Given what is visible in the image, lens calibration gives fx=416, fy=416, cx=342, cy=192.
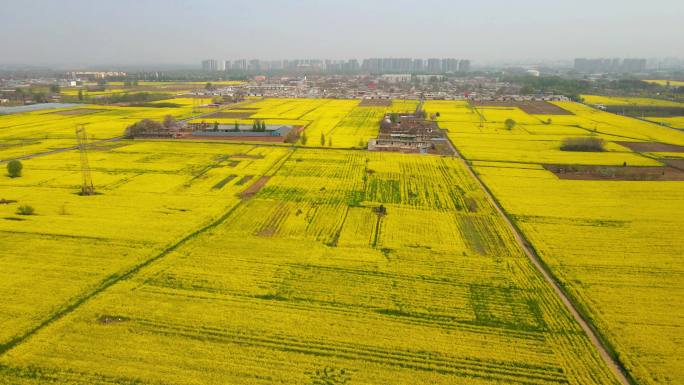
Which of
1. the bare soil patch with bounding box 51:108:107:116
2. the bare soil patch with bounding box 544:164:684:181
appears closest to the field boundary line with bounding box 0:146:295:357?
the bare soil patch with bounding box 544:164:684:181

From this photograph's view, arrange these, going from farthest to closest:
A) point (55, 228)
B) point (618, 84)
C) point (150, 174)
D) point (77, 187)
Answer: point (618, 84) < point (150, 174) < point (77, 187) < point (55, 228)

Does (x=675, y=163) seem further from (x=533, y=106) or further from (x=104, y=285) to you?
(x=533, y=106)

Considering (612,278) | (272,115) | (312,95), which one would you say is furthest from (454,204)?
(312,95)

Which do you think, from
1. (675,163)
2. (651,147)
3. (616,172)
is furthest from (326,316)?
(651,147)

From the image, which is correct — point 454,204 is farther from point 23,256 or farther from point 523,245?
point 23,256

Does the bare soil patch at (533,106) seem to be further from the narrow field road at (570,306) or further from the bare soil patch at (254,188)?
the bare soil patch at (254,188)

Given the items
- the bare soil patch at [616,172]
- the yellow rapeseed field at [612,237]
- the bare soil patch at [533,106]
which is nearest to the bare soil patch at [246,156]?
the yellow rapeseed field at [612,237]
